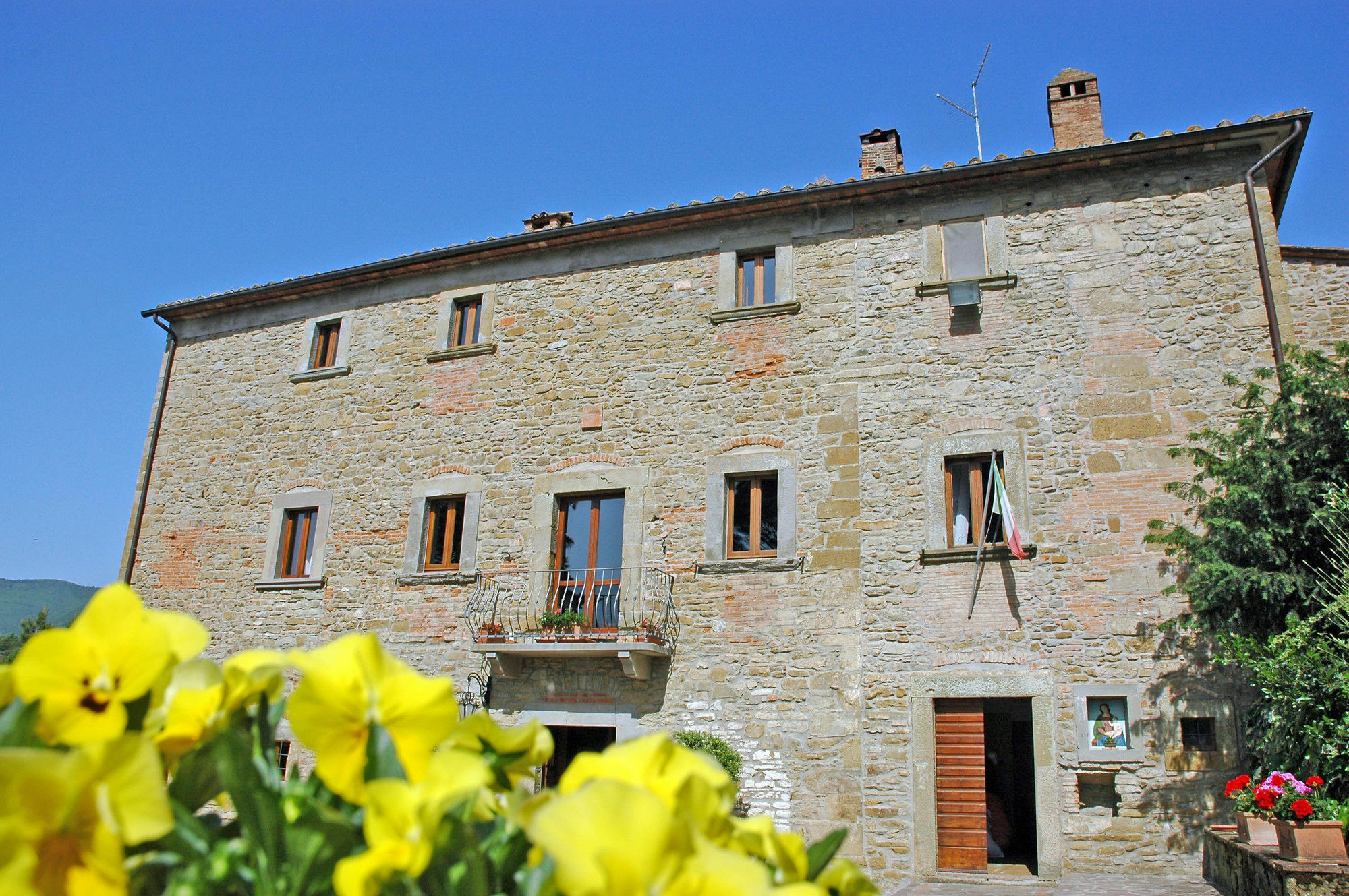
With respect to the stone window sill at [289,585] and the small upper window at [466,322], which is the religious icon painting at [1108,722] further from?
the stone window sill at [289,585]

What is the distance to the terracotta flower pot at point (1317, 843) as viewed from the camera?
6.56 m

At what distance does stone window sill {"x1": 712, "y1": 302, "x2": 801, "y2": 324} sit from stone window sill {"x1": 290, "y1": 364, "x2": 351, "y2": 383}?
6.02 metres

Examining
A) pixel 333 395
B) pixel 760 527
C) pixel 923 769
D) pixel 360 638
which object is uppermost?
pixel 333 395

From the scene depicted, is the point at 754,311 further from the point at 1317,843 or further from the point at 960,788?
the point at 1317,843

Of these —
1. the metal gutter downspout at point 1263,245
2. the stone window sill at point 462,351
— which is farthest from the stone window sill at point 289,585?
the metal gutter downspout at point 1263,245

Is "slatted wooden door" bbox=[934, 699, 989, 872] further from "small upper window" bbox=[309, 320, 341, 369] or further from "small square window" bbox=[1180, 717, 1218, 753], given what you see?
"small upper window" bbox=[309, 320, 341, 369]

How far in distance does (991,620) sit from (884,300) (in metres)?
4.11

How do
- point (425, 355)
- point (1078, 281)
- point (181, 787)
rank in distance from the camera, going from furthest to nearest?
point (425, 355), point (1078, 281), point (181, 787)

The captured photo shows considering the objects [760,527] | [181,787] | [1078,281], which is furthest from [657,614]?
[181,787]

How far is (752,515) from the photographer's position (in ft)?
37.2

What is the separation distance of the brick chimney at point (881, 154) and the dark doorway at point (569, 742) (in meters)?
8.09

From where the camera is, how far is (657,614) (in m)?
11.3

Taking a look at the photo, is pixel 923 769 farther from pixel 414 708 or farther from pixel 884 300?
pixel 414 708

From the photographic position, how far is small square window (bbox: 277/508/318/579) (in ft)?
44.7
